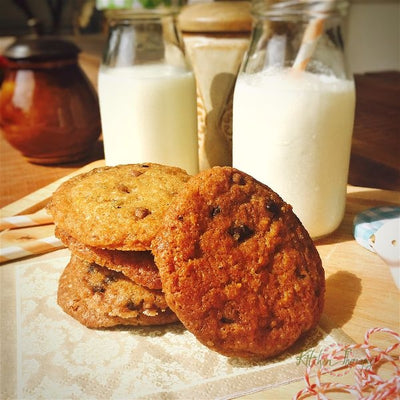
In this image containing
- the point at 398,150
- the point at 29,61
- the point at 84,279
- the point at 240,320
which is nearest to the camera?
the point at 240,320

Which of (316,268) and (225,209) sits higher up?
(225,209)

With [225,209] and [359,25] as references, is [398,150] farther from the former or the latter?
[359,25]

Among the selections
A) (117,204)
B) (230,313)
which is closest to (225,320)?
(230,313)

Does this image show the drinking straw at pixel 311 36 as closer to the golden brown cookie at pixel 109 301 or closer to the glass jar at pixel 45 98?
the golden brown cookie at pixel 109 301

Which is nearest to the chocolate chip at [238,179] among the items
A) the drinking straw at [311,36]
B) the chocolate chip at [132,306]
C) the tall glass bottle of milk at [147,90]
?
the chocolate chip at [132,306]

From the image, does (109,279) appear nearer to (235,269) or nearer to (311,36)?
Result: (235,269)

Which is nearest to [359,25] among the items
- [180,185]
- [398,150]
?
[398,150]
